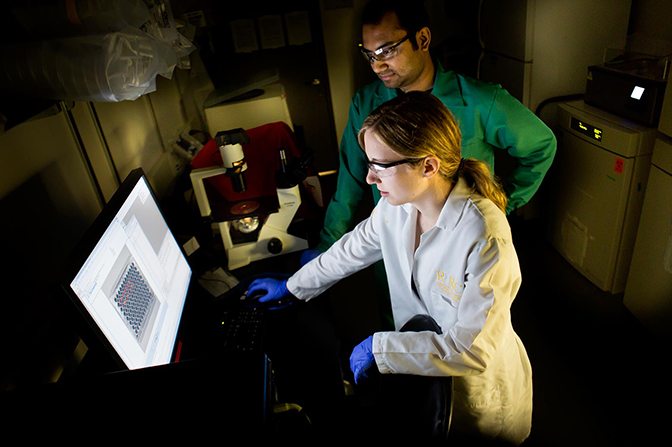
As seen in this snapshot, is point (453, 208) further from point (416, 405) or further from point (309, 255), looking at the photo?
point (309, 255)

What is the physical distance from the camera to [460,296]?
1.12 m

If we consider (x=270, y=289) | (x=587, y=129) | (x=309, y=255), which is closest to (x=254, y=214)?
(x=309, y=255)

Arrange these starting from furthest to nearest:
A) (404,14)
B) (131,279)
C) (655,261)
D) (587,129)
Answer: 1. (587,129)
2. (655,261)
3. (404,14)
4. (131,279)

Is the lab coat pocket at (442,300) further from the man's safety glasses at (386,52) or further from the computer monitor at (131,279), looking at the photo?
the man's safety glasses at (386,52)

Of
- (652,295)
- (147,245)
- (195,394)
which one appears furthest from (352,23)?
(195,394)

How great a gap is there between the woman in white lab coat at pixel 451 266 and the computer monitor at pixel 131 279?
0.52 m

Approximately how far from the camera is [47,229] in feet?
3.58

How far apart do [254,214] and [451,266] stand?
0.82 metres

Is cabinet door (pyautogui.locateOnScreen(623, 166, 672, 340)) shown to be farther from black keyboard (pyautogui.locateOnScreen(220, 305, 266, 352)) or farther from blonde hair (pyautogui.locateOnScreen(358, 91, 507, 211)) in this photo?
black keyboard (pyautogui.locateOnScreen(220, 305, 266, 352))

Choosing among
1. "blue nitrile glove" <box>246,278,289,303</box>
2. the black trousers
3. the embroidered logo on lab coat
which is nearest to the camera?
the black trousers

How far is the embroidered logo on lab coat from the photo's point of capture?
1114 millimetres

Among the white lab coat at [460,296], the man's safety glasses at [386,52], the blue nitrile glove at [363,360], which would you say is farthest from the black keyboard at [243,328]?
the man's safety glasses at [386,52]

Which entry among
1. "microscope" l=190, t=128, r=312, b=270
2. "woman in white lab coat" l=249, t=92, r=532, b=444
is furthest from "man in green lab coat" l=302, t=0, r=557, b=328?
"woman in white lab coat" l=249, t=92, r=532, b=444

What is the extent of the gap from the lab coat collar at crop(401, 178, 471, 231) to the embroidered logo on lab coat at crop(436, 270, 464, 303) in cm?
13
